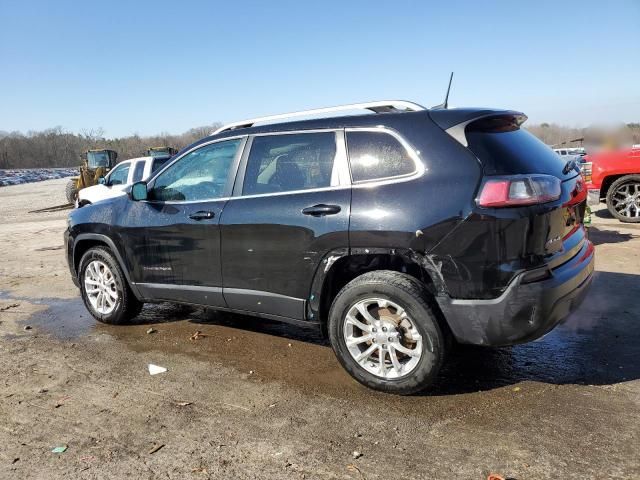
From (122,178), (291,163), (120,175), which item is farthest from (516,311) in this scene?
(120,175)

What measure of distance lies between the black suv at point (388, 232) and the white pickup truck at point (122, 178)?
9.71 m

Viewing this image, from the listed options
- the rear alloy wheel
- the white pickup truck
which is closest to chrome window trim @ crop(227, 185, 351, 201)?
the rear alloy wheel

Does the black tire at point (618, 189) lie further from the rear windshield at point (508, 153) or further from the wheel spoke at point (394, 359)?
the wheel spoke at point (394, 359)

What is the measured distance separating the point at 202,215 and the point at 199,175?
447 millimetres

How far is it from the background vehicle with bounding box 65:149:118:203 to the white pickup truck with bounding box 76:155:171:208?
682 cm

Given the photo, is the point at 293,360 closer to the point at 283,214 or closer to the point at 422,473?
the point at 283,214

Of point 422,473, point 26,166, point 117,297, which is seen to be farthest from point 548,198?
point 26,166

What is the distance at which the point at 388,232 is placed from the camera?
11.0ft

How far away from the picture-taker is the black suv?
3.13m

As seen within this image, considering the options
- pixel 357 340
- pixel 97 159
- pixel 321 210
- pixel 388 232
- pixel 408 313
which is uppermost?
pixel 321 210

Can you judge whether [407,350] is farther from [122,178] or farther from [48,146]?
[48,146]

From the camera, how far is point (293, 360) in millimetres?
4234

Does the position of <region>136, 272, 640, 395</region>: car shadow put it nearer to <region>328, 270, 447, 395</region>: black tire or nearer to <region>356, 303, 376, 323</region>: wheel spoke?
<region>328, 270, 447, 395</region>: black tire

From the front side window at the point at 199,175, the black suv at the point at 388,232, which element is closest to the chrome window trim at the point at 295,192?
the black suv at the point at 388,232
